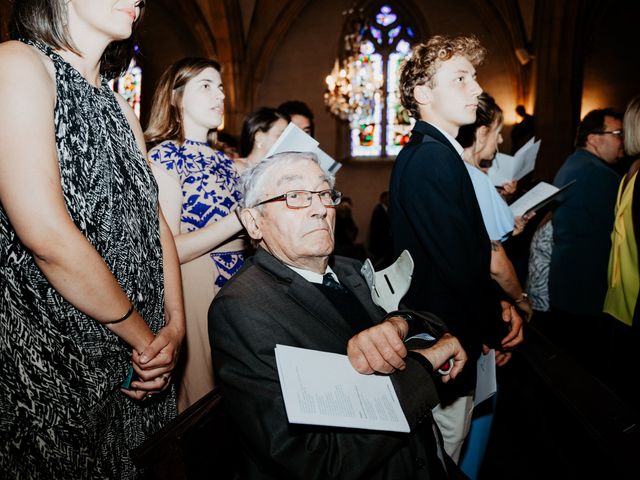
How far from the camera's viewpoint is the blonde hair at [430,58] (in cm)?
219

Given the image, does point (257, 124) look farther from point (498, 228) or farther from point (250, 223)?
point (498, 228)

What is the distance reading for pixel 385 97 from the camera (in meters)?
14.6

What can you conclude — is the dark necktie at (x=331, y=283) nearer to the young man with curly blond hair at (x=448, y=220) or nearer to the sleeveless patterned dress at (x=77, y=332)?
the young man with curly blond hair at (x=448, y=220)

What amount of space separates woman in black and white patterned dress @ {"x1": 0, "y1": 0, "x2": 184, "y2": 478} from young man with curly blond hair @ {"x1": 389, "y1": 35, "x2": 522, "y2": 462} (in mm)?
1070

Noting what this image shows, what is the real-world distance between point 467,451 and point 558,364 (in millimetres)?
659

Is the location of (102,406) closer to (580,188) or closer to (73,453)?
(73,453)

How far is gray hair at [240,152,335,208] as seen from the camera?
1788 mm

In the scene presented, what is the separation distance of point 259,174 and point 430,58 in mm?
1032

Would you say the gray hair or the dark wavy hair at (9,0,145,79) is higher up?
the dark wavy hair at (9,0,145,79)

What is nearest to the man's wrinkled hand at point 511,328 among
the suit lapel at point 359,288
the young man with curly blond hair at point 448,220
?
the young man with curly blond hair at point 448,220

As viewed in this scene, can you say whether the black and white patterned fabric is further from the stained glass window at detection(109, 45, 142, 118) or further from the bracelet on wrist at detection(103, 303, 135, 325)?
the stained glass window at detection(109, 45, 142, 118)

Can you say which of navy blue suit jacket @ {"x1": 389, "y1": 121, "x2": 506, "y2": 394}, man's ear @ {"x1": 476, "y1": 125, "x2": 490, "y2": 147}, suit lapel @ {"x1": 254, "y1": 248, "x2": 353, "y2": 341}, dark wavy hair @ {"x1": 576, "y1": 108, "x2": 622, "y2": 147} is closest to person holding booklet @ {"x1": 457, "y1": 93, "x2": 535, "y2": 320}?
navy blue suit jacket @ {"x1": 389, "y1": 121, "x2": 506, "y2": 394}

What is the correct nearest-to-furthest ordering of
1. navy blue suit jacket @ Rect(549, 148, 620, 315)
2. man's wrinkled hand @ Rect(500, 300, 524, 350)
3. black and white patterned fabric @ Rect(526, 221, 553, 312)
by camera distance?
man's wrinkled hand @ Rect(500, 300, 524, 350), navy blue suit jacket @ Rect(549, 148, 620, 315), black and white patterned fabric @ Rect(526, 221, 553, 312)

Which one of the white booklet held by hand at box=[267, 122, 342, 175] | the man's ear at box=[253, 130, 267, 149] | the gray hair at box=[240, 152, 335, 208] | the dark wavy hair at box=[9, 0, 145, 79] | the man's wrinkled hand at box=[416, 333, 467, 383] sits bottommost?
the man's wrinkled hand at box=[416, 333, 467, 383]
